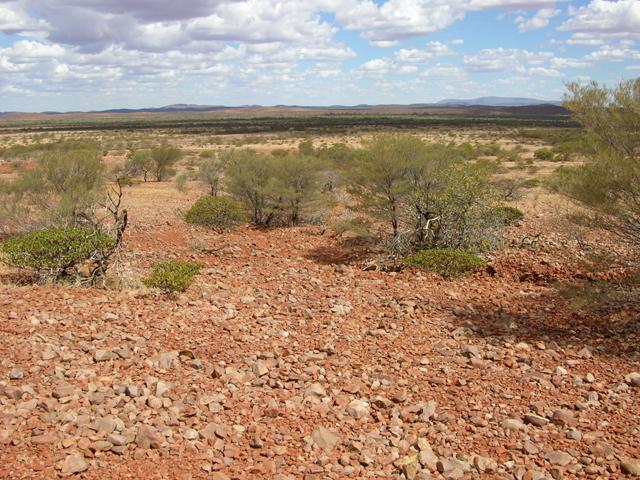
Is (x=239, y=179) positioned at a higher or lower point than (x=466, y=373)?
higher

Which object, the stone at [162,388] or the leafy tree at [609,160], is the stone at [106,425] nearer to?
the stone at [162,388]

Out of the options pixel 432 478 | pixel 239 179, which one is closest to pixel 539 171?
pixel 239 179

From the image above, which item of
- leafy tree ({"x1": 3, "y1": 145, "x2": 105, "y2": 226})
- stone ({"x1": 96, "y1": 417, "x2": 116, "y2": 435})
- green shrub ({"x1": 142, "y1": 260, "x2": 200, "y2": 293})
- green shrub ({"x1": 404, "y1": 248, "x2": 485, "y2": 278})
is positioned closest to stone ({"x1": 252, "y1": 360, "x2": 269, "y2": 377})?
stone ({"x1": 96, "y1": 417, "x2": 116, "y2": 435})

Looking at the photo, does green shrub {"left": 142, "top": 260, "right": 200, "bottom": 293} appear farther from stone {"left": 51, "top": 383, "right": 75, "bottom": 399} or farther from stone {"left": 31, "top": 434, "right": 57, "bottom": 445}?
stone {"left": 31, "top": 434, "right": 57, "bottom": 445}

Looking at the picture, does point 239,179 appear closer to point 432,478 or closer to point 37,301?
point 37,301

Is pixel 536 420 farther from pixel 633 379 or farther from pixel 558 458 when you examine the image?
pixel 633 379

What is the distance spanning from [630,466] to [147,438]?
3907 millimetres

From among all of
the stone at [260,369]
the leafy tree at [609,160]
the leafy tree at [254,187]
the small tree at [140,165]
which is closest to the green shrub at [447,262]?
the leafy tree at [609,160]

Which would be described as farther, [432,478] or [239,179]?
[239,179]

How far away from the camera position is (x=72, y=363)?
5.93 meters

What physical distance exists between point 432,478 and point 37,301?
19.2 ft

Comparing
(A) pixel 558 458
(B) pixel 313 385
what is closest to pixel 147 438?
(B) pixel 313 385

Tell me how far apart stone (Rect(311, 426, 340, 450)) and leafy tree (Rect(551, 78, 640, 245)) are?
16.3 feet

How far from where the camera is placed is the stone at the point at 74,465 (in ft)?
13.9
